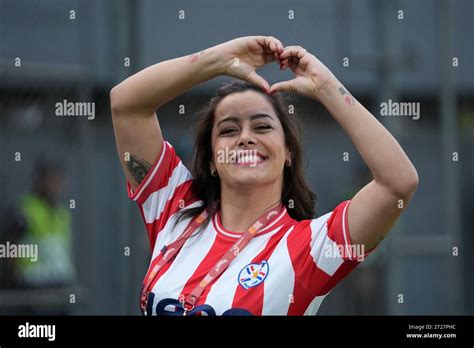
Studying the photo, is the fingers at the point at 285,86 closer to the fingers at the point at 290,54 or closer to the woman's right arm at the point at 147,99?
the fingers at the point at 290,54

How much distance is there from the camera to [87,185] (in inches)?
156

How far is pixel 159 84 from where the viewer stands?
2229mm

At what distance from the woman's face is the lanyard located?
0.10 metres

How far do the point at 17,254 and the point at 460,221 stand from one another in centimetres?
200

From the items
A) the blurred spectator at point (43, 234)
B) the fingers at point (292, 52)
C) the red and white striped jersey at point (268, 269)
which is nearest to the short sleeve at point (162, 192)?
the red and white striped jersey at point (268, 269)

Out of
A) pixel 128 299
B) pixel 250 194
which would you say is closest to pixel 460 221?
pixel 128 299

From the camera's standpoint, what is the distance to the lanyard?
81.7 inches

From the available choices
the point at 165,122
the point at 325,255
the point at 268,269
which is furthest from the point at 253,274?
the point at 165,122

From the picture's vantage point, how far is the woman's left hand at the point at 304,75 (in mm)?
2115
